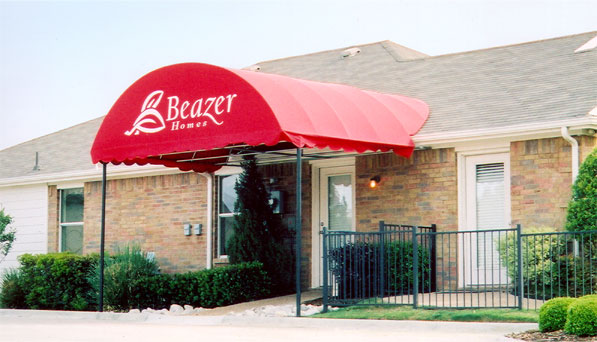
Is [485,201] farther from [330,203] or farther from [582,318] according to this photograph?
[582,318]

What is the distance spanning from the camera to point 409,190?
55.3ft

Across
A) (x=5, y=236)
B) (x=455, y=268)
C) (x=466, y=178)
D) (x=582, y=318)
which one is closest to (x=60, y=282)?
(x=5, y=236)

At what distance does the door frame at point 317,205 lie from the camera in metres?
18.2

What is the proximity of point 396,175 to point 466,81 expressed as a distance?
2.91 m

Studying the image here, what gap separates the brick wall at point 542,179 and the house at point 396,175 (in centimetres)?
2

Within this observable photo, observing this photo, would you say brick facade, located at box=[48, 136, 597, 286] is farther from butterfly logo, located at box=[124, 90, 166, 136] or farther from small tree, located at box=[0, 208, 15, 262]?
butterfly logo, located at box=[124, 90, 166, 136]

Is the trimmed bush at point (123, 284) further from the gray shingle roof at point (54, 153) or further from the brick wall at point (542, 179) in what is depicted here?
the brick wall at point (542, 179)

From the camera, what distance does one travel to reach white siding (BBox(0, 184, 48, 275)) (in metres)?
23.4

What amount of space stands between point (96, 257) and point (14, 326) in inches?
189

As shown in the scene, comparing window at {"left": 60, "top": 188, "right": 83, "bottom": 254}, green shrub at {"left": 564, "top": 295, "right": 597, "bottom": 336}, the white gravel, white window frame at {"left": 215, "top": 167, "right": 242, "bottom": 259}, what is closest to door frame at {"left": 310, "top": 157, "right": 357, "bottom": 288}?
white window frame at {"left": 215, "top": 167, "right": 242, "bottom": 259}

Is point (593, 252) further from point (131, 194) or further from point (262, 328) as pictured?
point (131, 194)

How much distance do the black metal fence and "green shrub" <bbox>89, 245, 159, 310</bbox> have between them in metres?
4.26

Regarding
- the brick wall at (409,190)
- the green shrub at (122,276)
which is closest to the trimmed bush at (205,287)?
the green shrub at (122,276)

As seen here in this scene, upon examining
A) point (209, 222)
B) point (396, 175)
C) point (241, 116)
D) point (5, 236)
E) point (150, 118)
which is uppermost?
point (150, 118)
